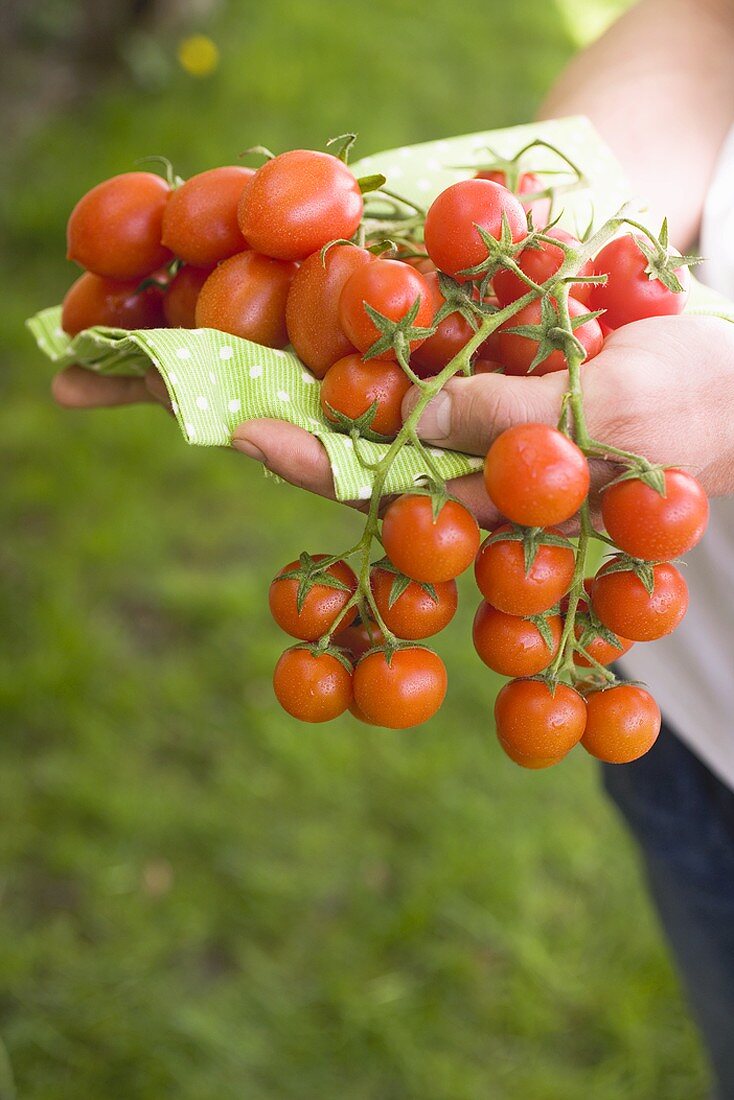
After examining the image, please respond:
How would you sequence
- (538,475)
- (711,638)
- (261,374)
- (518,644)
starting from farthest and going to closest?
1. (711,638)
2. (261,374)
3. (518,644)
4. (538,475)

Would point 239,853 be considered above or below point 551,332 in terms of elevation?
below

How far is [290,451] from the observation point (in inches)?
35.6

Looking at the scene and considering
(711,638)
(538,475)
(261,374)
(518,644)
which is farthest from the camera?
(711,638)

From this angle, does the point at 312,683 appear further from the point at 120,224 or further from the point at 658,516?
the point at 120,224

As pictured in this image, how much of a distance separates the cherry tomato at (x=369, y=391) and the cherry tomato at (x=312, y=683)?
7.7 inches

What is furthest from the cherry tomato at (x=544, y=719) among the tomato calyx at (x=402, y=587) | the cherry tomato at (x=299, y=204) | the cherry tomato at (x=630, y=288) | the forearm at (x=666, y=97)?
the forearm at (x=666, y=97)

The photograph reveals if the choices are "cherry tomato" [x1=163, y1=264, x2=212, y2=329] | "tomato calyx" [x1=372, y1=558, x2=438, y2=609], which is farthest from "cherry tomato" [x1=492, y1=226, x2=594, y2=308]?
"cherry tomato" [x1=163, y1=264, x2=212, y2=329]

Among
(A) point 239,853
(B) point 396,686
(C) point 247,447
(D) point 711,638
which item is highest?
(C) point 247,447

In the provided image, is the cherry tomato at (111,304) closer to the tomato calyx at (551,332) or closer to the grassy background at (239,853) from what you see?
the tomato calyx at (551,332)

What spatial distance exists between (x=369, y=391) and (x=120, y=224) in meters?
0.36

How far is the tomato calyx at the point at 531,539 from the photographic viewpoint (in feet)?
2.63

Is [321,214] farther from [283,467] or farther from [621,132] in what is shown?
[621,132]

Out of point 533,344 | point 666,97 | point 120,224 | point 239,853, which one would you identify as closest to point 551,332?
point 533,344

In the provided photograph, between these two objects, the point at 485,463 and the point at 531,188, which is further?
the point at 531,188
